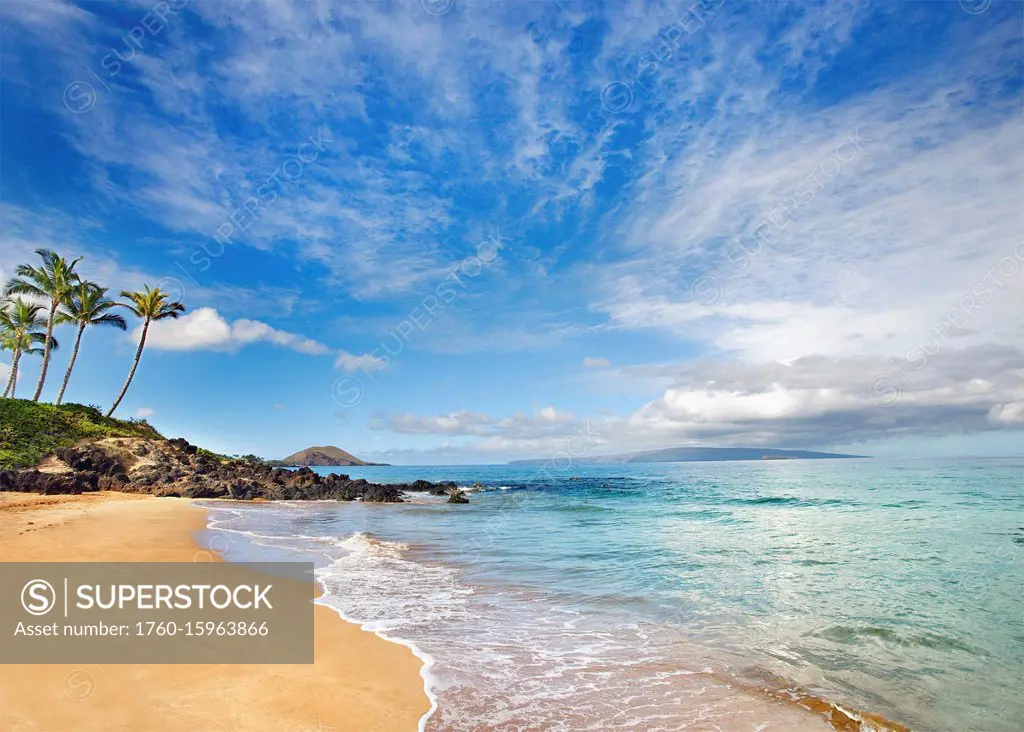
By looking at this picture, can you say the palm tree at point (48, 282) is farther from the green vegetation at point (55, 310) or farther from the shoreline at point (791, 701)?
the shoreline at point (791, 701)

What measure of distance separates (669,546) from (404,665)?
515 inches

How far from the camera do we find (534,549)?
1773 cm

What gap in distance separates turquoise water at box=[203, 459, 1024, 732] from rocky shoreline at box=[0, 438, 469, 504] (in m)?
13.2

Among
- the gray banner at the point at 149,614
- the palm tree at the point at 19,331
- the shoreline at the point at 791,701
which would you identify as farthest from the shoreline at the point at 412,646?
the palm tree at the point at 19,331

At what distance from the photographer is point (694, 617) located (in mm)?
9773

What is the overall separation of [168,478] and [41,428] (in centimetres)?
821

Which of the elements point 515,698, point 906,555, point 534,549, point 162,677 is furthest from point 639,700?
point 906,555

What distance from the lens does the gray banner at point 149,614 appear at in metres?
6.69

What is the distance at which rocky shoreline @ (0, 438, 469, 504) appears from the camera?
93.6ft

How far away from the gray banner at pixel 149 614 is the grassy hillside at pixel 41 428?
2497 centimetres

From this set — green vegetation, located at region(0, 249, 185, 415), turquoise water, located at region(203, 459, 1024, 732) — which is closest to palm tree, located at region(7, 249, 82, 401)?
green vegetation, located at region(0, 249, 185, 415)

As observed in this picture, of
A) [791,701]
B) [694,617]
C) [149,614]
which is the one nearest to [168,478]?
[149,614]

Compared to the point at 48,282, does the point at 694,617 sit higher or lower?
lower

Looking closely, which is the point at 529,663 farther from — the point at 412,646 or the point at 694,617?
the point at 694,617
